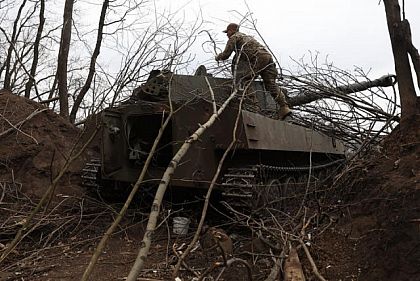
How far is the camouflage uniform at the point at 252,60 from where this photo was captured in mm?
7160

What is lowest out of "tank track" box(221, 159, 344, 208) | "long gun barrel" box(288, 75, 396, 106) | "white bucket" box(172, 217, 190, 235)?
"white bucket" box(172, 217, 190, 235)

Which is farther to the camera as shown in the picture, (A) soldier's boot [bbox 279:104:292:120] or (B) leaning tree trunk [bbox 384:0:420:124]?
(A) soldier's boot [bbox 279:104:292:120]

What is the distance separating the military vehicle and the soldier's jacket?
38cm

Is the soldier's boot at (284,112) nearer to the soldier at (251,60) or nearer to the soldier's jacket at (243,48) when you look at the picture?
the soldier at (251,60)

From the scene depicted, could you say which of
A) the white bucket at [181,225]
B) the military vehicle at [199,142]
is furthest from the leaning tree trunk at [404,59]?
the white bucket at [181,225]

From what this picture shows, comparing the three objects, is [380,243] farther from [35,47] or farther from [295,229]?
[35,47]

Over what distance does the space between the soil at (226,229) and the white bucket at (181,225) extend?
0.09m

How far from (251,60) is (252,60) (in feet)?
0.04

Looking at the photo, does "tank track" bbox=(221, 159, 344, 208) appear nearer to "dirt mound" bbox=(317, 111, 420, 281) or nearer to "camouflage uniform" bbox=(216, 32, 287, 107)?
"dirt mound" bbox=(317, 111, 420, 281)

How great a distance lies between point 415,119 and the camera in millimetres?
5062

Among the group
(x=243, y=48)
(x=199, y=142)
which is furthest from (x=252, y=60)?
(x=199, y=142)

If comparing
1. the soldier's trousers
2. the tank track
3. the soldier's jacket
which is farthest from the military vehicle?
the soldier's jacket

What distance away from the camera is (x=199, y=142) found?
6.26 m

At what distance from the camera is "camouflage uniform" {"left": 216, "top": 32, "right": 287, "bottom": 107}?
7.16 meters
